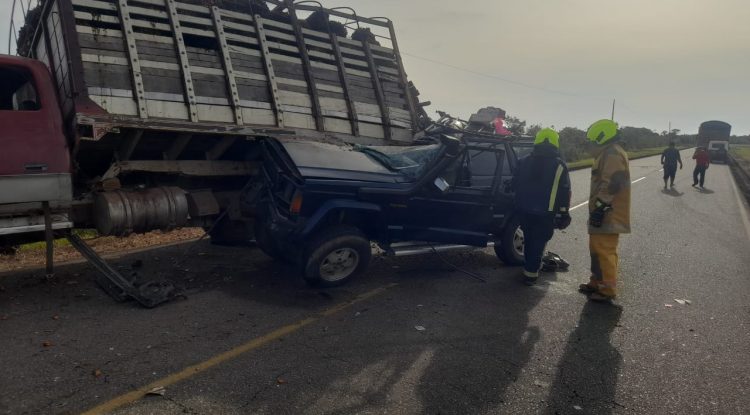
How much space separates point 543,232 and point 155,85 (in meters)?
4.86

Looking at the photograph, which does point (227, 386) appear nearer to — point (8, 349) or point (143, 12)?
point (8, 349)

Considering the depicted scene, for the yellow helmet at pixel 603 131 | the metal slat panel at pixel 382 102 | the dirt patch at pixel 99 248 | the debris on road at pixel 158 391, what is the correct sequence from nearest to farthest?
the debris on road at pixel 158 391 < the yellow helmet at pixel 603 131 < the dirt patch at pixel 99 248 < the metal slat panel at pixel 382 102

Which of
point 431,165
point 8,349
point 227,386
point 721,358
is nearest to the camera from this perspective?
point 227,386

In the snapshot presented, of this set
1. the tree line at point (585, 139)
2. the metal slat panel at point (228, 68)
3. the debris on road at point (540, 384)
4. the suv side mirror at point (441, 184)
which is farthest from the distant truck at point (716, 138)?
the debris on road at point (540, 384)

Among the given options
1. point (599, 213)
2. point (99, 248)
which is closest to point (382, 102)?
point (599, 213)

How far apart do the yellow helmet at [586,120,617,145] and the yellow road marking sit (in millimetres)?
3266

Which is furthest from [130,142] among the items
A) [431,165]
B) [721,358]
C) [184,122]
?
[721,358]

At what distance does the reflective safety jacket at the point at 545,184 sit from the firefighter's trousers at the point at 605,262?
570 mm

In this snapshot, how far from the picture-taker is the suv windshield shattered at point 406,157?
612cm

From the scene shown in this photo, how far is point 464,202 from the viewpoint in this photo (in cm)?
636

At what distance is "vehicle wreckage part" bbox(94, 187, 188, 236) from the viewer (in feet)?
17.7

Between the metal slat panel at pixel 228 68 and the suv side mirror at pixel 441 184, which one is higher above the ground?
the metal slat panel at pixel 228 68

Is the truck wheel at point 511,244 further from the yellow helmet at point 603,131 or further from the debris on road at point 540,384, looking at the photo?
the debris on road at point 540,384

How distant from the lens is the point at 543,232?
6066 mm
